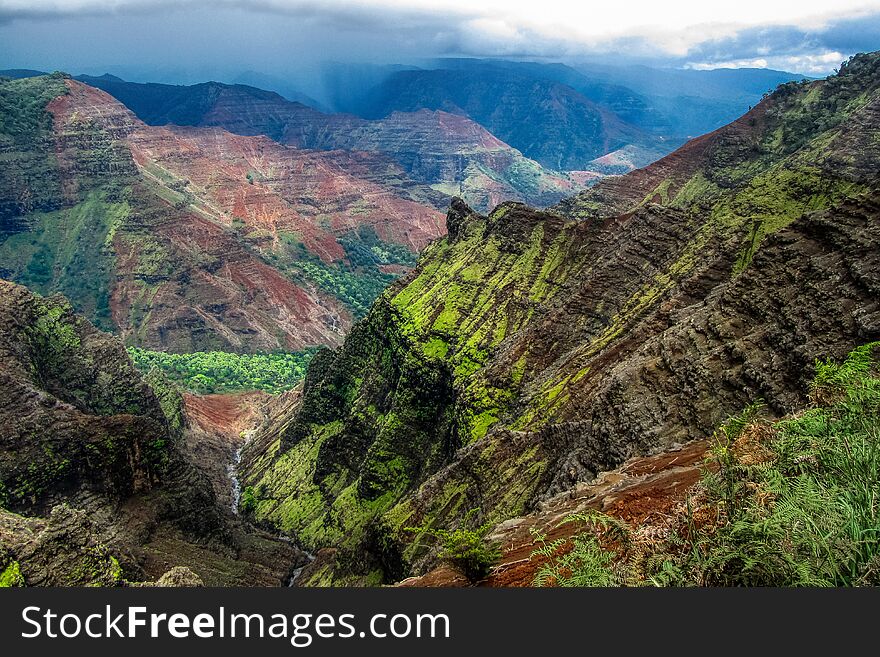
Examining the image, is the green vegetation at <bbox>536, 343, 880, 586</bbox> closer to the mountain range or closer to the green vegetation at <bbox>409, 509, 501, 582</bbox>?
the mountain range

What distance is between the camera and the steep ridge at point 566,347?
29375 mm

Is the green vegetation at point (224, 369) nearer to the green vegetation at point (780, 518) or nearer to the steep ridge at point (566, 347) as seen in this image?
the steep ridge at point (566, 347)

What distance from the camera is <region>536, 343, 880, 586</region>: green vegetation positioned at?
9531mm

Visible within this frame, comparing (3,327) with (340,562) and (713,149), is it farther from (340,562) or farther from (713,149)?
(713,149)

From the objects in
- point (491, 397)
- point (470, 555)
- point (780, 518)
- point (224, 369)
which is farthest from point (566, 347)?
point (224, 369)

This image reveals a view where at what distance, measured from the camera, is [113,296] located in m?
196

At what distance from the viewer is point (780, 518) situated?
10359mm

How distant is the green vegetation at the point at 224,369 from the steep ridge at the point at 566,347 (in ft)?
126

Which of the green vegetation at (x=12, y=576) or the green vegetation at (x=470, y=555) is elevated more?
the green vegetation at (x=470, y=555)

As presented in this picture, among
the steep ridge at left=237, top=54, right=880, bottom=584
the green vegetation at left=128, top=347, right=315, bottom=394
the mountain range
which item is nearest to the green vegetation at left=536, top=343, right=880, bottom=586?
the mountain range

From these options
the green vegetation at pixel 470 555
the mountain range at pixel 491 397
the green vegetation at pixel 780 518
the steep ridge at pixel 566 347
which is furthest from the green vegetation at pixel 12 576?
the green vegetation at pixel 780 518

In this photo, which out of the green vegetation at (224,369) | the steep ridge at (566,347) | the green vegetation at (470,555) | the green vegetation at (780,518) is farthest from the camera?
the green vegetation at (224,369)

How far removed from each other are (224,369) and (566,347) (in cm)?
12763

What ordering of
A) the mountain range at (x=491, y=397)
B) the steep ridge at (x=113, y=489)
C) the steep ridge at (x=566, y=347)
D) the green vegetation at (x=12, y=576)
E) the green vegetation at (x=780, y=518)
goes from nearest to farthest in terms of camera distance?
the green vegetation at (x=780, y=518) → the mountain range at (x=491, y=397) → the green vegetation at (x=12, y=576) → the steep ridge at (x=566, y=347) → the steep ridge at (x=113, y=489)
